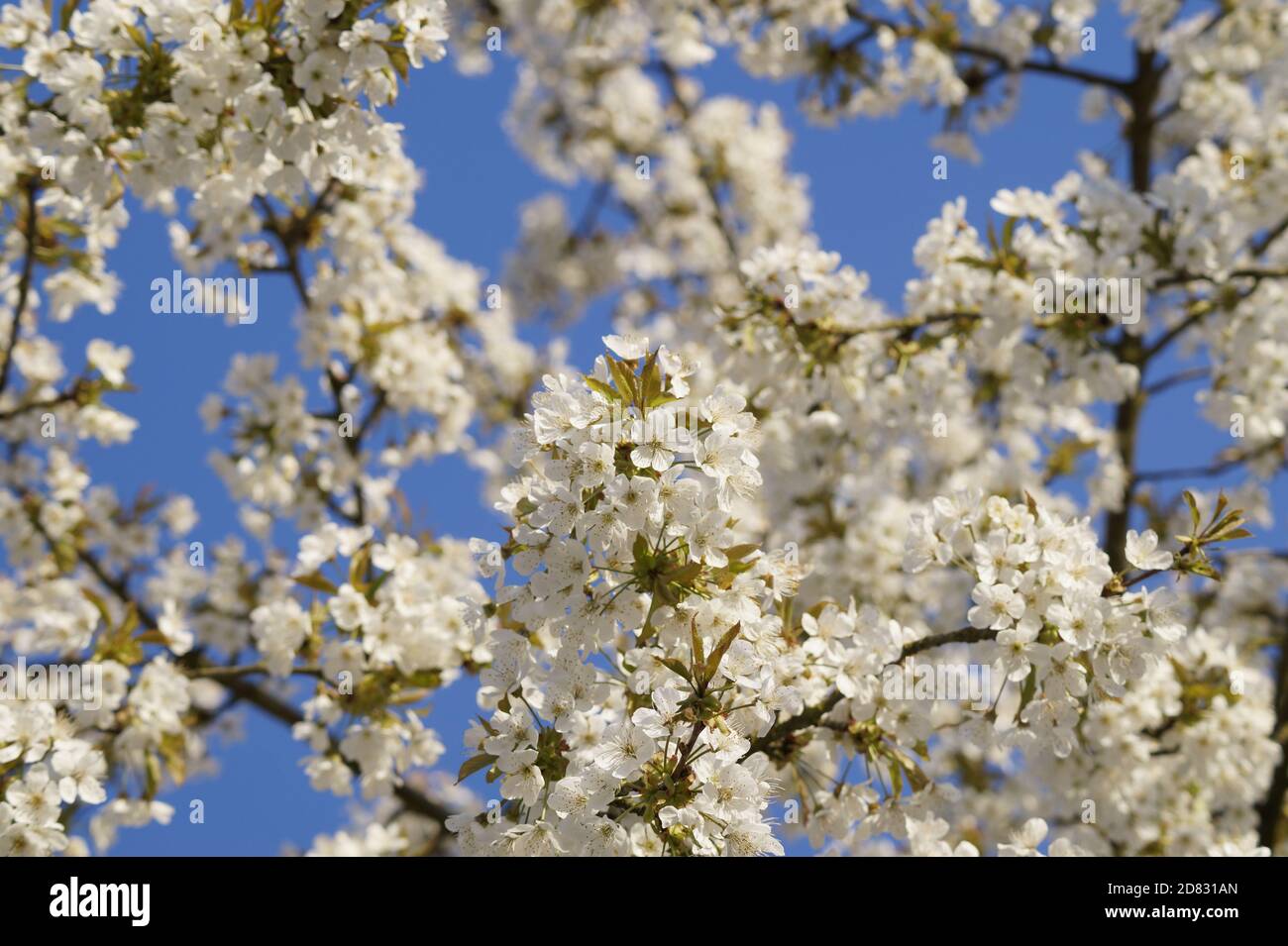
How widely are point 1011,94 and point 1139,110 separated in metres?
0.94

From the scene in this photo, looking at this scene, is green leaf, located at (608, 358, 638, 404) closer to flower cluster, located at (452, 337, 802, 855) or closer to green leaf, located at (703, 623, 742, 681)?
flower cluster, located at (452, 337, 802, 855)

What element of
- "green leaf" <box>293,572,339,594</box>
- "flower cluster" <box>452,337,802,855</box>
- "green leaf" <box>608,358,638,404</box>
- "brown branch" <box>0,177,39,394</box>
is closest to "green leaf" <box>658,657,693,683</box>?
"flower cluster" <box>452,337,802,855</box>

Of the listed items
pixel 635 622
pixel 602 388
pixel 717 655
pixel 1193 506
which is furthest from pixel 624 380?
pixel 1193 506

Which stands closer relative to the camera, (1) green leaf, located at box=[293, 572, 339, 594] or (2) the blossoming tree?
(2) the blossoming tree

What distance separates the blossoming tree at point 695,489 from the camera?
3023mm

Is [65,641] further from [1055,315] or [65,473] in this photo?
[1055,315]

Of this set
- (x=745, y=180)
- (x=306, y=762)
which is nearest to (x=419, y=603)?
(x=306, y=762)

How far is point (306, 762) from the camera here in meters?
4.62

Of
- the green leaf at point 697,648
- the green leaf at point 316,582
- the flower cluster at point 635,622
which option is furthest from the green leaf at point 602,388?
the green leaf at point 316,582

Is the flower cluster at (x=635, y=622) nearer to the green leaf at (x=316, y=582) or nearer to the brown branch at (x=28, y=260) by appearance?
the green leaf at (x=316, y=582)

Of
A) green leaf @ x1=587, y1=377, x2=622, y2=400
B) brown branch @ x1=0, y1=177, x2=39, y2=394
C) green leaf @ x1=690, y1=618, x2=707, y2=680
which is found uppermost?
brown branch @ x1=0, y1=177, x2=39, y2=394

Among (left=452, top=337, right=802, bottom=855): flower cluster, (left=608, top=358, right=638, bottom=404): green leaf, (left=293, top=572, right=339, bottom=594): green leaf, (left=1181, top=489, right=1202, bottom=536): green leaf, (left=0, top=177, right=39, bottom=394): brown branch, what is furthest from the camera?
(left=0, top=177, right=39, bottom=394): brown branch

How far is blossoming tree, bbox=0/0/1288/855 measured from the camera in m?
3.02
